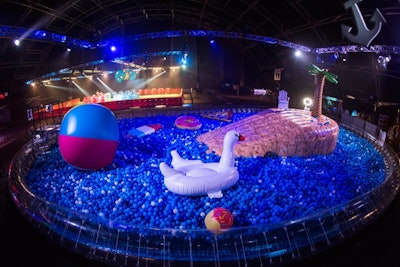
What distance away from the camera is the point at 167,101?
56.9 feet

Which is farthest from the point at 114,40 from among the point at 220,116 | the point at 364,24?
the point at 364,24

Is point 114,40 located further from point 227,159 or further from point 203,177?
point 203,177

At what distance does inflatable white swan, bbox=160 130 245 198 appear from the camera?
537 centimetres

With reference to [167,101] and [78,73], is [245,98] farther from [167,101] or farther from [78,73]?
[78,73]

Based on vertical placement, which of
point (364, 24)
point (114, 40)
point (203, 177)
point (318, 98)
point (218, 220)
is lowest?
point (218, 220)

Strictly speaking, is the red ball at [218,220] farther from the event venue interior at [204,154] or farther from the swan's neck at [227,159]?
the swan's neck at [227,159]

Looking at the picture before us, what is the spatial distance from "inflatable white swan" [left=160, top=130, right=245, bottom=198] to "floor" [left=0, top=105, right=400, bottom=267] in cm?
179

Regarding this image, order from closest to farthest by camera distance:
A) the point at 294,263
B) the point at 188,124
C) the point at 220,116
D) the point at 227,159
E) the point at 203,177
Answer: the point at 294,263 → the point at 203,177 → the point at 227,159 → the point at 188,124 → the point at 220,116

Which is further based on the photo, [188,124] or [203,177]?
[188,124]

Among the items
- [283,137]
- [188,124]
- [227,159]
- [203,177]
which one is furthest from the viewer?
[188,124]

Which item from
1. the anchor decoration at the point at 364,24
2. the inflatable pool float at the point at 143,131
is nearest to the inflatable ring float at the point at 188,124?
the inflatable pool float at the point at 143,131

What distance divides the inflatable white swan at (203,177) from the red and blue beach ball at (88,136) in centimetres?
161

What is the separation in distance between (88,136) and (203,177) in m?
2.74

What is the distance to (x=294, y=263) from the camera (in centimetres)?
384
